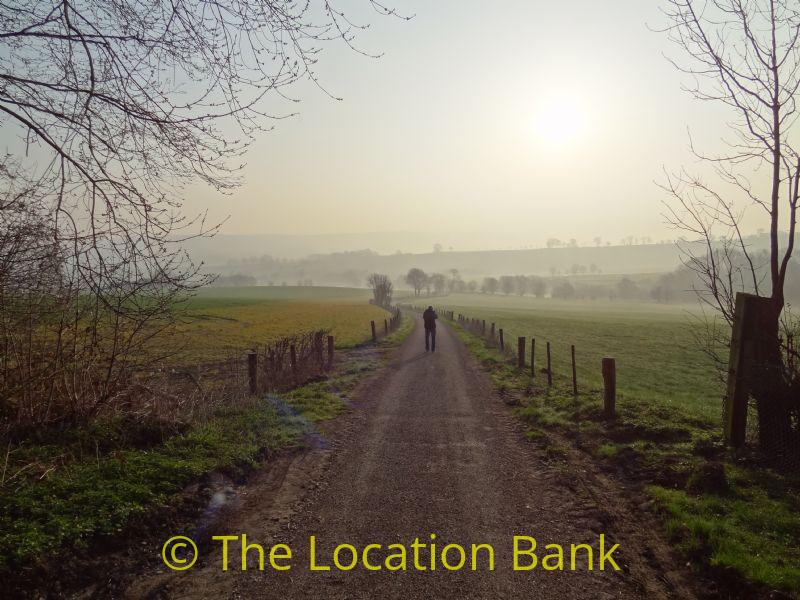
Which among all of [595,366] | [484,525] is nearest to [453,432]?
[484,525]

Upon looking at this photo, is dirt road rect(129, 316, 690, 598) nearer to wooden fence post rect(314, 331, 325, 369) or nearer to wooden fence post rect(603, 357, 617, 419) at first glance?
wooden fence post rect(603, 357, 617, 419)

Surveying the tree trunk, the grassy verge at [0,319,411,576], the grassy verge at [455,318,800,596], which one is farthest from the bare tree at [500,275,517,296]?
the grassy verge at [0,319,411,576]

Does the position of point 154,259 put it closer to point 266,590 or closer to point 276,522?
point 276,522

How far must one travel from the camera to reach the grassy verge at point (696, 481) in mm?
4137

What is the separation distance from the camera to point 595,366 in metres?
22.2

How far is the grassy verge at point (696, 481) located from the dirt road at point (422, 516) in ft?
1.68

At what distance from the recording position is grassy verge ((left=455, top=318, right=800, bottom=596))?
13.6ft

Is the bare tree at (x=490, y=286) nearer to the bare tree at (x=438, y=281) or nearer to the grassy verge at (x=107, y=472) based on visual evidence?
the bare tree at (x=438, y=281)

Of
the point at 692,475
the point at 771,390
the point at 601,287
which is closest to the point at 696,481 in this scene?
the point at 692,475

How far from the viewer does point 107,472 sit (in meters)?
5.27

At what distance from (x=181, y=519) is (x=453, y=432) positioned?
4.85m

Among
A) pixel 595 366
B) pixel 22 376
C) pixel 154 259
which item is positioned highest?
pixel 154 259

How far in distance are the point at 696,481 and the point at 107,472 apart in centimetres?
698

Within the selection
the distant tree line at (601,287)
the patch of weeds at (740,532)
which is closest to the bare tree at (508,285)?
the distant tree line at (601,287)
